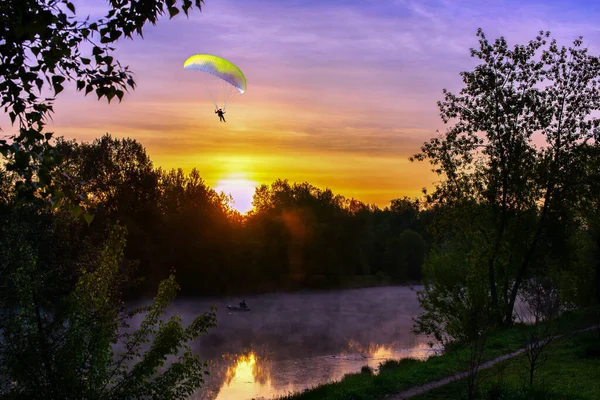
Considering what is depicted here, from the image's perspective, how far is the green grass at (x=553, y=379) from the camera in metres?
10.2

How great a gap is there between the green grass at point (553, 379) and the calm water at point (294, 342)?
904 centimetres

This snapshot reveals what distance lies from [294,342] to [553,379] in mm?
22525

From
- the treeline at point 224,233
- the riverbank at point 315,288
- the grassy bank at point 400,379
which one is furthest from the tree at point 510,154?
the riverbank at point 315,288

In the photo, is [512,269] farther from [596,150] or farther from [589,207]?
[596,150]

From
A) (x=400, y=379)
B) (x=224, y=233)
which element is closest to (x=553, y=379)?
(x=400, y=379)

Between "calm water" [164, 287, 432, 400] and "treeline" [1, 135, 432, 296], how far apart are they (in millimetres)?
4111

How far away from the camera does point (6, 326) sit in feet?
31.7

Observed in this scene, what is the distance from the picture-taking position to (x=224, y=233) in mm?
56938

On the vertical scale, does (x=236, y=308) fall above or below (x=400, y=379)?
below

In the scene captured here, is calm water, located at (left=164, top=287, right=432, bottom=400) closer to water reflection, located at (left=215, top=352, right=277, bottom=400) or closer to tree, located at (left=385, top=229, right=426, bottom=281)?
water reflection, located at (left=215, top=352, right=277, bottom=400)

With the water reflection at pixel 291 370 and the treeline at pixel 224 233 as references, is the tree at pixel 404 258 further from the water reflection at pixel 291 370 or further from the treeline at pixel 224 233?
the water reflection at pixel 291 370

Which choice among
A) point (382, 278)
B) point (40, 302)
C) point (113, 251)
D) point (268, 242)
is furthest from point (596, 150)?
point (382, 278)

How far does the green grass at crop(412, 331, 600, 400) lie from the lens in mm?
10219

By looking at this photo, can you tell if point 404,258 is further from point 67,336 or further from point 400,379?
point 67,336
